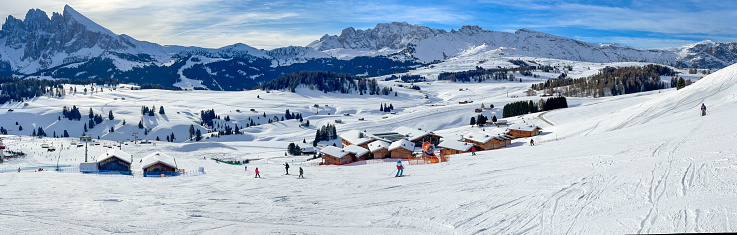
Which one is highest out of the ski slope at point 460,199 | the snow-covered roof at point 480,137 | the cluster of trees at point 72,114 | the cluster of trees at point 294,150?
the ski slope at point 460,199

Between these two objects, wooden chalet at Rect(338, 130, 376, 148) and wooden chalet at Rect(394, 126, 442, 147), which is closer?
wooden chalet at Rect(338, 130, 376, 148)

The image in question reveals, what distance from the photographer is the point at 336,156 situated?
5366 centimetres

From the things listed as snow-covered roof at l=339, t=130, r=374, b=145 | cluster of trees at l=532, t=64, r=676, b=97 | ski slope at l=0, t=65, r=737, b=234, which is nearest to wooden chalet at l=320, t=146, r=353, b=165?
snow-covered roof at l=339, t=130, r=374, b=145

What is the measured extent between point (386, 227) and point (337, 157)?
38.5 m

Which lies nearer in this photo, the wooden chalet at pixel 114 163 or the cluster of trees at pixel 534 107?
the wooden chalet at pixel 114 163

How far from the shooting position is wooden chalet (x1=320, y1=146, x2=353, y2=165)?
54.0 m

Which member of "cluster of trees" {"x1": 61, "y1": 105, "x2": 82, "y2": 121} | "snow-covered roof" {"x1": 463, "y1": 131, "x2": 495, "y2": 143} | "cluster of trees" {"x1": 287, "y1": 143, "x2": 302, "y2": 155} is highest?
"snow-covered roof" {"x1": 463, "y1": 131, "x2": 495, "y2": 143}

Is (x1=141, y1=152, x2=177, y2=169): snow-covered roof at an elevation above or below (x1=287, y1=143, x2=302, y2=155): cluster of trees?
above

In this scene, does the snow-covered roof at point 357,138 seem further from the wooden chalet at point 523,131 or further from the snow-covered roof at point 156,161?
the snow-covered roof at point 156,161

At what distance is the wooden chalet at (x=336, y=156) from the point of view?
177 ft

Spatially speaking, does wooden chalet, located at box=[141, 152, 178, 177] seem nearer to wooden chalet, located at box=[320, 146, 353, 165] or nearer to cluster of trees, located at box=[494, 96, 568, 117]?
wooden chalet, located at box=[320, 146, 353, 165]

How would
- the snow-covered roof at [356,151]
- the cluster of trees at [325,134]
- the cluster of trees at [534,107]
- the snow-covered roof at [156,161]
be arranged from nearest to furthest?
1. the snow-covered roof at [156,161]
2. the snow-covered roof at [356,151]
3. the cluster of trees at [325,134]
4. the cluster of trees at [534,107]

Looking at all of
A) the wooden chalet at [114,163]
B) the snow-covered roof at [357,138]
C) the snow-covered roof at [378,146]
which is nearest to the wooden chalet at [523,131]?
the snow-covered roof at [357,138]

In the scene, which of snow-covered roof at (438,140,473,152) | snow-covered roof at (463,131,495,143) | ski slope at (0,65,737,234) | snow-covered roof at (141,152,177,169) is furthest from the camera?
snow-covered roof at (463,131,495,143)
